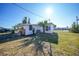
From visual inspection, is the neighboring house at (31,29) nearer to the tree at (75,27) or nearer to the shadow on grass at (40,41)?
the shadow on grass at (40,41)

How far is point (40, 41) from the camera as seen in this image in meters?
3.43

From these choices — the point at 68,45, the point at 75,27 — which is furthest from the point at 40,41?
the point at 75,27

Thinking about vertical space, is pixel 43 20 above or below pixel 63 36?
above

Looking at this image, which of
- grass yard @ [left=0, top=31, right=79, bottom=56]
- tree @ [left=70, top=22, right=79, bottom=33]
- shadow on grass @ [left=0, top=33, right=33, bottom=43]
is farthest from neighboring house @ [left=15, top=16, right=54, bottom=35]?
tree @ [left=70, top=22, right=79, bottom=33]

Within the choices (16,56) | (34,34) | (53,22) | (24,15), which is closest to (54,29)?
(53,22)

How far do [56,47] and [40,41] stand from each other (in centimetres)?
32

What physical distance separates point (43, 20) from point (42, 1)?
1.16 ft

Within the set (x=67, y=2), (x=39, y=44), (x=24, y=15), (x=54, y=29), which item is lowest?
(x=39, y=44)

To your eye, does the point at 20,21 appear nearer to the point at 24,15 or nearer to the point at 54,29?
the point at 24,15

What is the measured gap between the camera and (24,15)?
3.40 meters

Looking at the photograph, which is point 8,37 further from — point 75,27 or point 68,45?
point 75,27

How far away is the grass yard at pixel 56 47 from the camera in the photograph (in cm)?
336

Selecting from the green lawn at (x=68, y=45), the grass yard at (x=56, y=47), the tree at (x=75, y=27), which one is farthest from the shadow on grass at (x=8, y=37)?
the tree at (x=75, y=27)

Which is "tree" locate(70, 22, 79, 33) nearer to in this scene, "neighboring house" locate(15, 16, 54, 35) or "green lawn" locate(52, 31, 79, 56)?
"green lawn" locate(52, 31, 79, 56)
